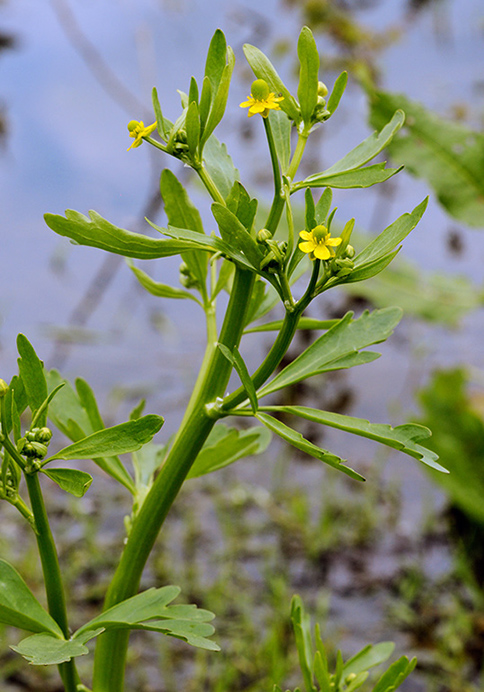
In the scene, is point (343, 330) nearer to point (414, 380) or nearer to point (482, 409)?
point (482, 409)

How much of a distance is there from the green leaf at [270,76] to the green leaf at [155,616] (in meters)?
0.25

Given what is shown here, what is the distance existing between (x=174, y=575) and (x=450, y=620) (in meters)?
0.63

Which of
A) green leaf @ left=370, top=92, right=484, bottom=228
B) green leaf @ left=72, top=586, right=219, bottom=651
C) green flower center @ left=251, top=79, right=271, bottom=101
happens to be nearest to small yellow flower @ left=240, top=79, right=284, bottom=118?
green flower center @ left=251, top=79, right=271, bottom=101

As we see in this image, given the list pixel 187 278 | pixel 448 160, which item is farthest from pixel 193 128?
pixel 448 160

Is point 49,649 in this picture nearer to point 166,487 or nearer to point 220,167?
point 166,487

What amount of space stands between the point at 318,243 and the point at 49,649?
218mm

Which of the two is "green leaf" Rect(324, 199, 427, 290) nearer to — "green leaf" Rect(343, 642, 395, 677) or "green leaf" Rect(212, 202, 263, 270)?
"green leaf" Rect(212, 202, 263, 270)

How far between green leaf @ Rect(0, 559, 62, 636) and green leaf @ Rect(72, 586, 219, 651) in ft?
0.05

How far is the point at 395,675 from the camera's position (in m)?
0.37

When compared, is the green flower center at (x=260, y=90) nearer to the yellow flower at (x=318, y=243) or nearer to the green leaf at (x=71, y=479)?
the yellow flower at (x=318, y=243)

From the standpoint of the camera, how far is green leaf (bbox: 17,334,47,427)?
31 cm

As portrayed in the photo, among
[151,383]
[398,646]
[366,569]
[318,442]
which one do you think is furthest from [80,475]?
[151,383]

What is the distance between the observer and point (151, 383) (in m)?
2.21

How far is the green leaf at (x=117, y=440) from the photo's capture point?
305mm
